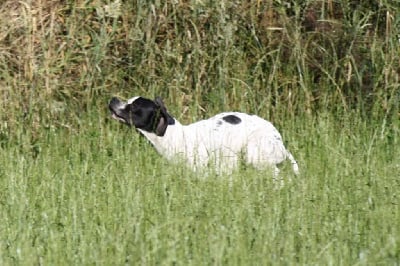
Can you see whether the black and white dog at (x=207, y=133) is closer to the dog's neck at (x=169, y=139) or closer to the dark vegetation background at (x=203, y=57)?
the dog's neck at (x=169, y=139)

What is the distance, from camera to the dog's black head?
8.37m

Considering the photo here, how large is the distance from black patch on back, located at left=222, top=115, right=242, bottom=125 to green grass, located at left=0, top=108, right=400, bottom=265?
50cm

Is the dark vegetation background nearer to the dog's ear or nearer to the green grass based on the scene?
the dog's ear

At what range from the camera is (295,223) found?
6.02m

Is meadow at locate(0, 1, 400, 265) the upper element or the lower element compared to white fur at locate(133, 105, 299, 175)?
upper

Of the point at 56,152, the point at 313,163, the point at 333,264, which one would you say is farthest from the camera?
the point at 56,152

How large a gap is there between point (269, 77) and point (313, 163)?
2007 mm

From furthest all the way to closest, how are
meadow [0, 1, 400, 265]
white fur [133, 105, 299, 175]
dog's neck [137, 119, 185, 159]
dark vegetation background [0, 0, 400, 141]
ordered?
dark vegetation background [0, 0, 400, 141], dog's neck [137, 119, 185, 159], white fur [133, 105, 299, 175], meadow [0, 1, 400, 265]

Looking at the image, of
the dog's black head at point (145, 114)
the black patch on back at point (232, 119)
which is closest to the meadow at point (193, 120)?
the dog's black head at point (145, 114)

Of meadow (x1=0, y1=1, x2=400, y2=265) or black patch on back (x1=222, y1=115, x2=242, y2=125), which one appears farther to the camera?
black patch on back (x1=222, y1=115, x2=242, y2=125)

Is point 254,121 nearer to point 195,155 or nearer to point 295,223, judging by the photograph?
point 195,155

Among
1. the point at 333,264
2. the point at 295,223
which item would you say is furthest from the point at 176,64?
the point at 333,264

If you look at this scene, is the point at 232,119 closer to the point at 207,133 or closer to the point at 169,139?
the point at 207,133

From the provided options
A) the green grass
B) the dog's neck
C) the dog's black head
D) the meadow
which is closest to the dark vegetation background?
the meadow
